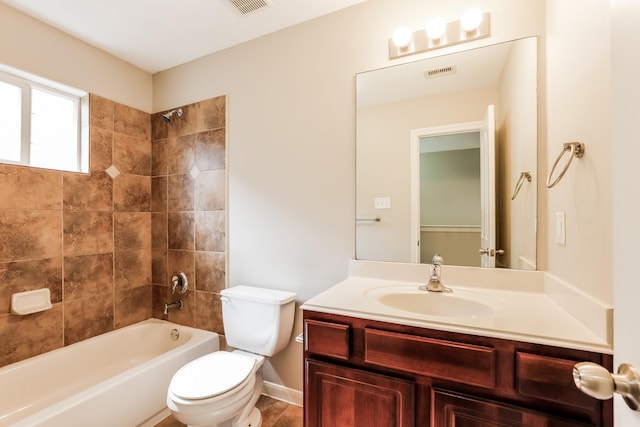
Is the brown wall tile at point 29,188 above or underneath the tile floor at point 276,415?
above

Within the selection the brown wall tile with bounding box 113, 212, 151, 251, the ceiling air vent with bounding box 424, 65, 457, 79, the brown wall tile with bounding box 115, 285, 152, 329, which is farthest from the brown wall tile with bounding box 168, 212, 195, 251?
the ceiling air vent with bounding box 424, 65, 457, 79

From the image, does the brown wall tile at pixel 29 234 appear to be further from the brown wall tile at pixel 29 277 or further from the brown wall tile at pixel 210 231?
the brown wall tile at pixel 210 231

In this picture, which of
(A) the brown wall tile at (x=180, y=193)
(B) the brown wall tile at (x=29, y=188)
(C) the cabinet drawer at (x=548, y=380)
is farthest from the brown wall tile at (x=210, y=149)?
(C) the cabinet drawer at (x=548, y=380)

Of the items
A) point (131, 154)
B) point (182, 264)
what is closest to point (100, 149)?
point (131, 154)

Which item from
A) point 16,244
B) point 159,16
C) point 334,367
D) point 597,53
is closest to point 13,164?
point 16,244

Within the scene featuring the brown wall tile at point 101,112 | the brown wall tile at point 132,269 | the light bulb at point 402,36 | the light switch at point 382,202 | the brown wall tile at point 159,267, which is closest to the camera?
the light bulb at point 402,36

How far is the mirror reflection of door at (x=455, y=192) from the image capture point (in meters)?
1.41

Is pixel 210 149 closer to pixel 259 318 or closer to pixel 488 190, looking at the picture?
pixel 259 318

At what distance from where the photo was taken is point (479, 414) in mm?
909

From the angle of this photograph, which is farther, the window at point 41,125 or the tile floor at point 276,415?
the window at point 41,125

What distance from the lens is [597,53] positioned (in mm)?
866

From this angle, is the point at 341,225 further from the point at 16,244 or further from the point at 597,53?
the point at 16,244

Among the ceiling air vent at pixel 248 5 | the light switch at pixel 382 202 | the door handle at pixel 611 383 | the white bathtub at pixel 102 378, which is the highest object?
the ceiling air vent at pixel 248 5

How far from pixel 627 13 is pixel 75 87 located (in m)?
2.71
